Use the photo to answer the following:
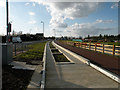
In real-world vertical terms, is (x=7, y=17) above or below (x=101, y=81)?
above

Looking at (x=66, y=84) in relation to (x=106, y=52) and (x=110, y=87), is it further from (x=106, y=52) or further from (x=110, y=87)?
(x=106, y=52)

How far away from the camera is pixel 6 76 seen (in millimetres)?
4781

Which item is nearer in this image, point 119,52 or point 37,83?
point 37,83

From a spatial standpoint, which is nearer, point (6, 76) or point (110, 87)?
point (110, 87)

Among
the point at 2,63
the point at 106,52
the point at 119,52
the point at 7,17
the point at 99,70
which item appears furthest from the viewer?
the point at 106,52

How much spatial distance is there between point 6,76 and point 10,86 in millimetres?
960

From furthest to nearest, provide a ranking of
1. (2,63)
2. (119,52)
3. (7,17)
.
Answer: (119,52)
(7,17)
(2,63)

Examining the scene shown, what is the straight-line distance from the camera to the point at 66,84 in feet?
14.3

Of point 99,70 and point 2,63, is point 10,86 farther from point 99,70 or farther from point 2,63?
point 99,70

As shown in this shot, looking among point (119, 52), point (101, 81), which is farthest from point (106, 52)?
point (101, 81)

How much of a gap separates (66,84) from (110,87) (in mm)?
1654

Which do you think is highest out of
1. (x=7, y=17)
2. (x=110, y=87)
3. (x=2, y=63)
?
(x=7, y=17)

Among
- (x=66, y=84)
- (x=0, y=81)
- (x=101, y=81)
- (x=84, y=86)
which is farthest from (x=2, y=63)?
(x=101, y=81)

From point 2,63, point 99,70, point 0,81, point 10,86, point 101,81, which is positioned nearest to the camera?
point 10,86
